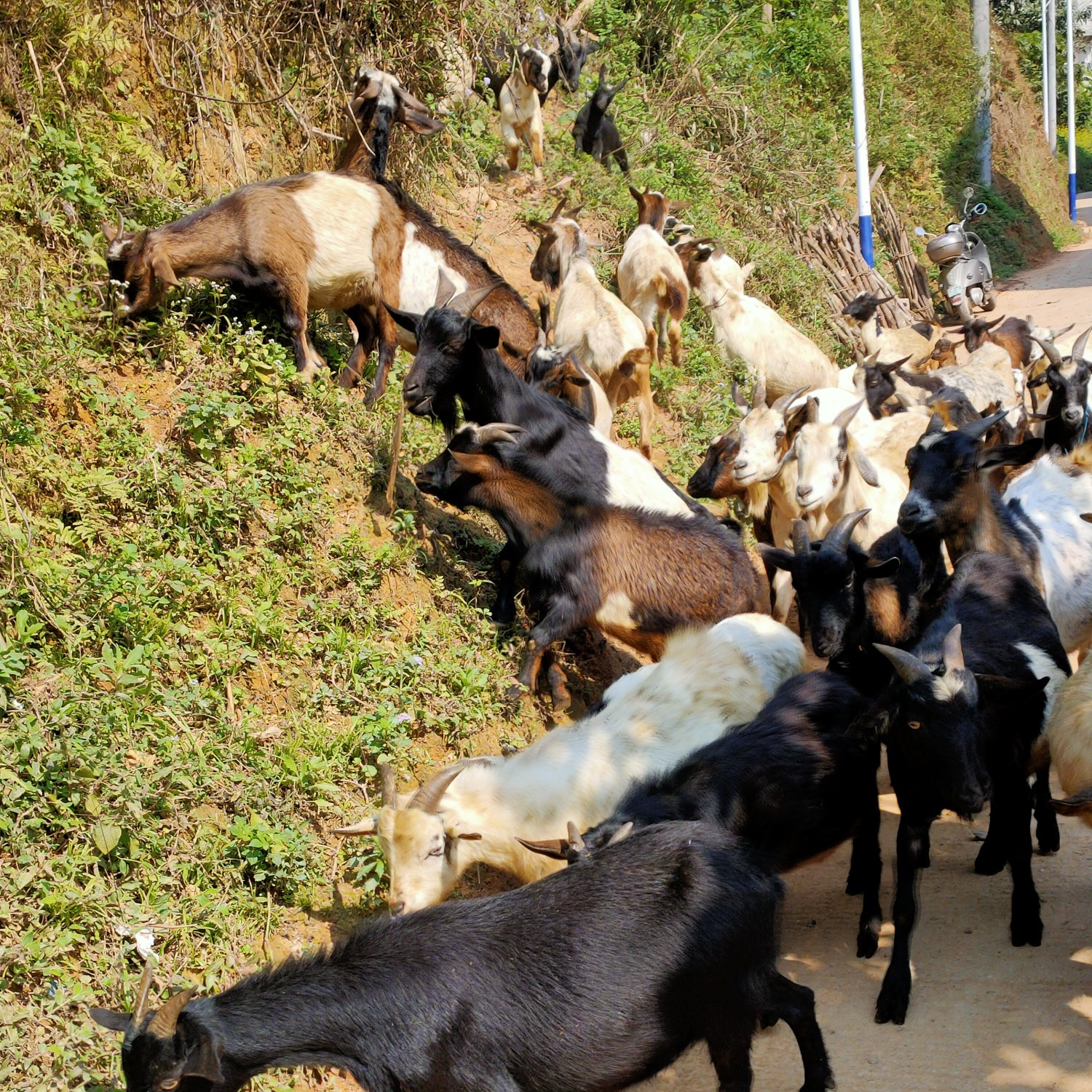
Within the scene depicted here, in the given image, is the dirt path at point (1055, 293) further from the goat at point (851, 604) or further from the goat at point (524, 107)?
the goat at point (851, 604)

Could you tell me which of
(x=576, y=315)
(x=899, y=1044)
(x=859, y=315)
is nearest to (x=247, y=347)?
(x=576, y=315)

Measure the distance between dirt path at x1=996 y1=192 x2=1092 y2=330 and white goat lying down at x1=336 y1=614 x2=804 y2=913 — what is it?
12665 mm

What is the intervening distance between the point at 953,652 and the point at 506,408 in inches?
123

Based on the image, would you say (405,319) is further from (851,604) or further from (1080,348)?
(1080,348)

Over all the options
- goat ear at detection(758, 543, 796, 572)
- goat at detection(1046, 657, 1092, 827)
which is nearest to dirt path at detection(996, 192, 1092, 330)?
goat ear at detection(758, 543, 796, 572)

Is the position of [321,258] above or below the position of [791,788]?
above

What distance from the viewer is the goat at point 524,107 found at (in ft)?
41.5

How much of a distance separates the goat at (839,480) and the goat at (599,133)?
7055mm

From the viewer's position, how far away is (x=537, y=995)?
3533mm

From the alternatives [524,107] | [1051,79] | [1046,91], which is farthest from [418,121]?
[1051,79]

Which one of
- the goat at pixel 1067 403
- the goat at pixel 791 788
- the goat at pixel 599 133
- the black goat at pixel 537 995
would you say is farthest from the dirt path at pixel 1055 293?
the black goat at pixel 537 995

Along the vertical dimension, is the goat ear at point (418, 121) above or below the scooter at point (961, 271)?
above

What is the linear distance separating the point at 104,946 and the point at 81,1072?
488 mm

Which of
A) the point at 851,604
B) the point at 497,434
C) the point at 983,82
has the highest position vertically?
the point at 983,82
